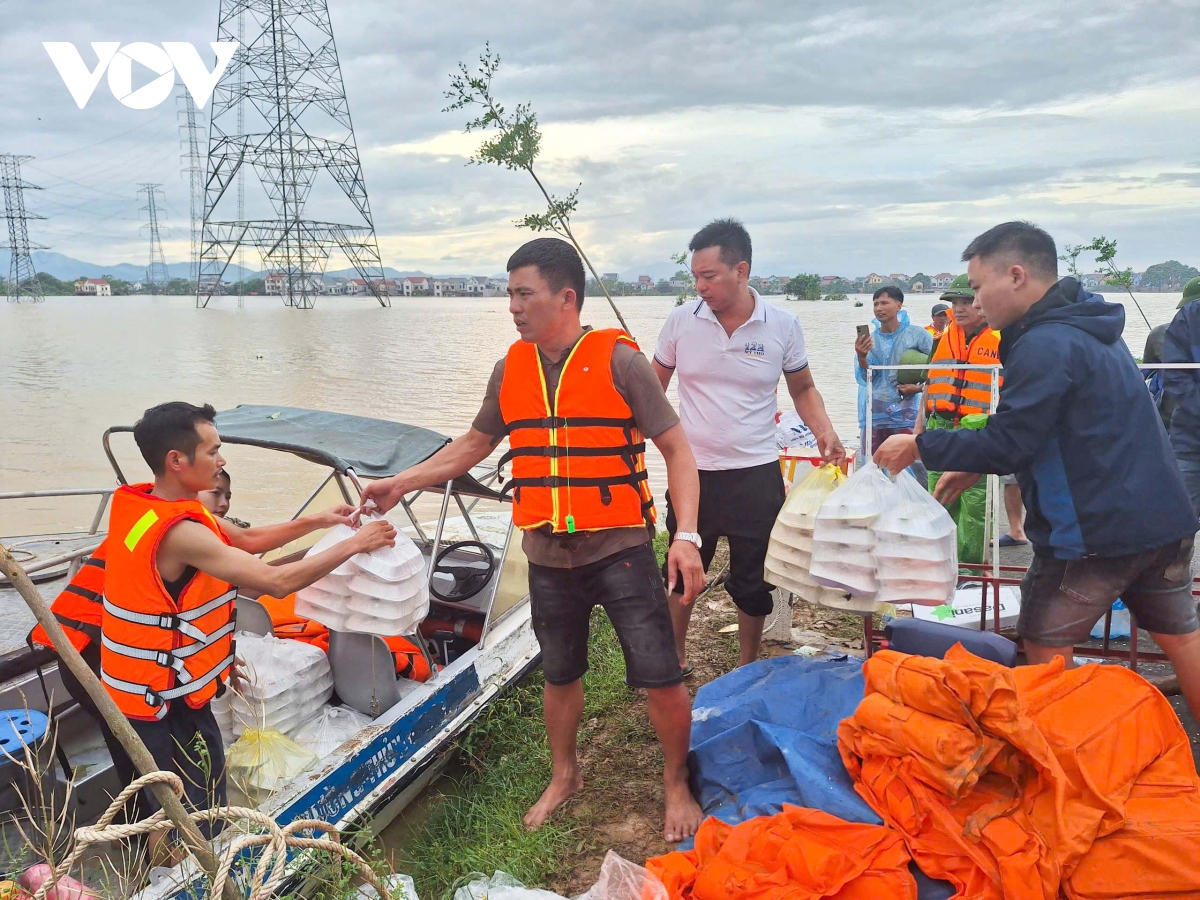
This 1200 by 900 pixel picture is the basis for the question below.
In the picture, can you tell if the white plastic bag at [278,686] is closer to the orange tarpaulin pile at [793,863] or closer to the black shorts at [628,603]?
the black shorts at [628,603]

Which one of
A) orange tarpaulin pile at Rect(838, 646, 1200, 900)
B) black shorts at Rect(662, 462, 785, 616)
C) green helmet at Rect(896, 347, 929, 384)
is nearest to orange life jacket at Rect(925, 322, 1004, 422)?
green helmet at Rect(896, 347, 929, 384)

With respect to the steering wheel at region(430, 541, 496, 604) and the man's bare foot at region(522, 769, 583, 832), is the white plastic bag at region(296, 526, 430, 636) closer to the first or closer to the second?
the man's bare foot at region(522, 769, 583, 832)

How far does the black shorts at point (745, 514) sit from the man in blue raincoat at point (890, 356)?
3.62 m

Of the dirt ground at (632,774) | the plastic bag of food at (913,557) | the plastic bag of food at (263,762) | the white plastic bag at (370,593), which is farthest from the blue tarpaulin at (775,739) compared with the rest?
the plastic bag of food at (263,762)

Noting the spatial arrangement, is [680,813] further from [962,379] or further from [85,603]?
[962,379]

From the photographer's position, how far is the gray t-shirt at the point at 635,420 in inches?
108

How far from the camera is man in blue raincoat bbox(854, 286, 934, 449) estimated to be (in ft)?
23.0

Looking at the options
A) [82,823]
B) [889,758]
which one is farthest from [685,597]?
[82,823]

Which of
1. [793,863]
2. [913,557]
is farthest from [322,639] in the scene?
[913,557]

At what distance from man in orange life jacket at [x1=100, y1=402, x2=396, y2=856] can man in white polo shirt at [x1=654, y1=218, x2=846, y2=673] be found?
1644mm

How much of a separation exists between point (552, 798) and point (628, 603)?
3.00 feet

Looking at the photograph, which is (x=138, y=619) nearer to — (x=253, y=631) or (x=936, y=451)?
(x=253, y=631)

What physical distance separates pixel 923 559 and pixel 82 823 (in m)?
3.23

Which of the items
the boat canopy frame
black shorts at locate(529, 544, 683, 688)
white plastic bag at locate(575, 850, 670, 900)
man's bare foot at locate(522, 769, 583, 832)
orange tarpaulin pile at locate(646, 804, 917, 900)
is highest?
the boat canopy frame
